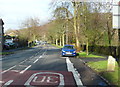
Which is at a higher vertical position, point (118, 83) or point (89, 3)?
point (89, 3)

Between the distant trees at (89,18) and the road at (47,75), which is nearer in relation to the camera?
the road at (47,75)

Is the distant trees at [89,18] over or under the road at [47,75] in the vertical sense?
over

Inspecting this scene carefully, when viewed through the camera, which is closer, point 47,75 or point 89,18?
point 47,75

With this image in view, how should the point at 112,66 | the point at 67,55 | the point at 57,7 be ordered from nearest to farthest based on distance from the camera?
the point at 112,66 < the point at 67,55 < the point at 57,7

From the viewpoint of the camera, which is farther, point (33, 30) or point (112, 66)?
point (33, 30)

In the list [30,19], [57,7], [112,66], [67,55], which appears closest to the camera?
[112,66]

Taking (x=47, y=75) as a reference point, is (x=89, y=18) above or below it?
above

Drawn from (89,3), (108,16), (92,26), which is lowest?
(92,26)

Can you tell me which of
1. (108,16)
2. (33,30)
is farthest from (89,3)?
(33,30)

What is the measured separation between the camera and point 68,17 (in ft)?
121

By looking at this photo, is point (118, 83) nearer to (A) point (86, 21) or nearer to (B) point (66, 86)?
(B) point (66, 86)

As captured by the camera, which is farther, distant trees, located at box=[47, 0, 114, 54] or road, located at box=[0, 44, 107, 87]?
distant trees, located at box=[47, 0, 114, 54]

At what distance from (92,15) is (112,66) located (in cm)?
1479

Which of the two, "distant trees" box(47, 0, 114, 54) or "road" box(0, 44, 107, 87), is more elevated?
"distant trees" box(47, 0, 114, 54)
